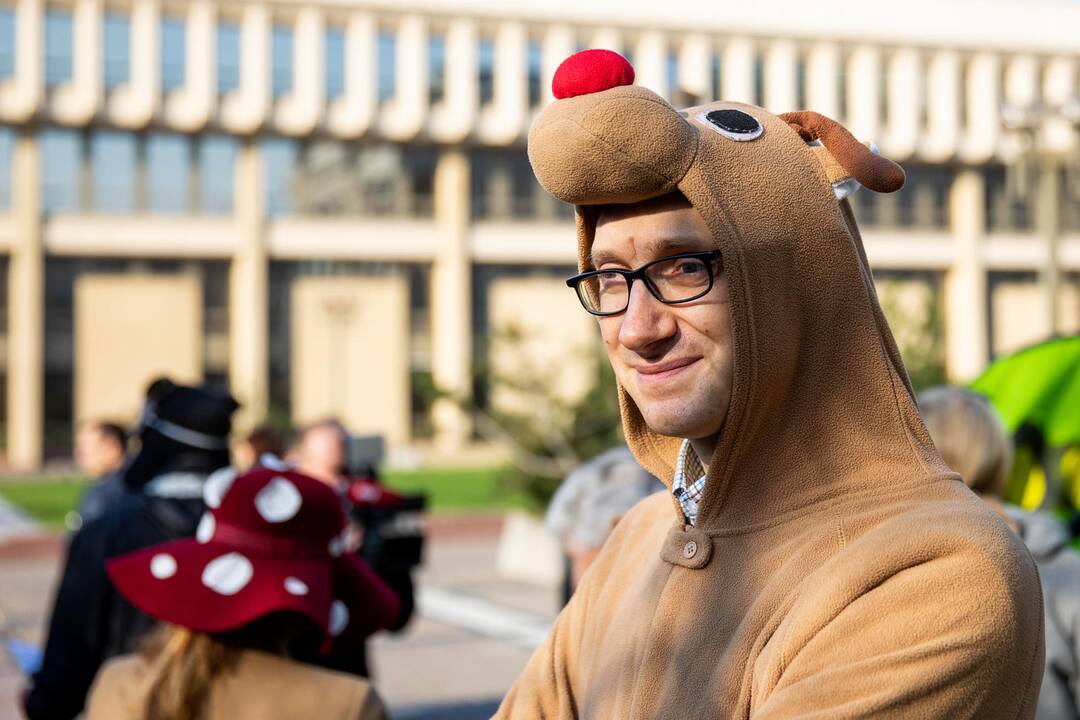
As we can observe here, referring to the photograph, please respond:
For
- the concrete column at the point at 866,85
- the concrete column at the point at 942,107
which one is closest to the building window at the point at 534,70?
the concrete column at the point at 866,85

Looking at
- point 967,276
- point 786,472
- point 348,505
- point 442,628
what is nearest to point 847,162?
point 786,472

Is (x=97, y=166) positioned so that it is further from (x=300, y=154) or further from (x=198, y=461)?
(x=198, y=461)

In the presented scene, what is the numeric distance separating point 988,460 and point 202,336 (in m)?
49.6

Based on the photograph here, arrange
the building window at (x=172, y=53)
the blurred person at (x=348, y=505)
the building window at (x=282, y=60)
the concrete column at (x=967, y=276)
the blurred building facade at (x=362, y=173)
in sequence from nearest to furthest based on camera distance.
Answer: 1. the blurred person at (x=348, y=505)
2. the blurred building facade at (x=362, y=173)
3. the building window at (x=172, y=53)
4. the building window at (x=282, y=60)
5. the concrete column at (x=967, y=276)

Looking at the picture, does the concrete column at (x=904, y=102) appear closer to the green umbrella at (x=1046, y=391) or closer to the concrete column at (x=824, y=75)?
the concrete column at (x=824, y=75)

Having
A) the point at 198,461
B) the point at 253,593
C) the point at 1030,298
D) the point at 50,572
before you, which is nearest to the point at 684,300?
the point at 253,593

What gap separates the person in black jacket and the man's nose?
1.95 metres

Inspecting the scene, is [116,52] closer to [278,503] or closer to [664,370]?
[278,503]

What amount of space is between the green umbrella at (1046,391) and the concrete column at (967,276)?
170ft

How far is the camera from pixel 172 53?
48.5 metres

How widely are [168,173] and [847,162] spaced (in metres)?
50.3

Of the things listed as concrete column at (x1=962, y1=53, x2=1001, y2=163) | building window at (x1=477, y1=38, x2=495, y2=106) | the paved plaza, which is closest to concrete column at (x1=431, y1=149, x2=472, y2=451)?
building window at (x1=477, y1=38, x2=495, y2=106)

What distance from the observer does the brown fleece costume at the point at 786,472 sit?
145cm

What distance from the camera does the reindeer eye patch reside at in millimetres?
1666
